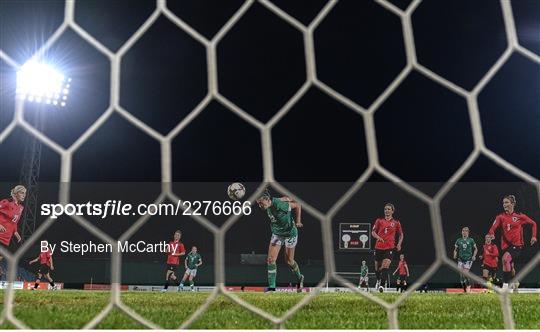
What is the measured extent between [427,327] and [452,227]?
6.20 metres

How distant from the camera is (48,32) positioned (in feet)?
25.9

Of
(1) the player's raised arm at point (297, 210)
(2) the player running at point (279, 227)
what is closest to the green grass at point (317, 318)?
(1) the player's raised arm at point (297, 210)

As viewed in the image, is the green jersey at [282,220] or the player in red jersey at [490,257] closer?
the green jersey at [282,220]

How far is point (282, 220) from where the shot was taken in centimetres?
278

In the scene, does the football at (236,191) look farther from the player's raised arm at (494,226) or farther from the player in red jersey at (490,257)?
the player's raised arm at (494,226)

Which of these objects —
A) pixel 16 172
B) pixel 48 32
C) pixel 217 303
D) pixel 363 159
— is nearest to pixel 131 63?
pixel 48 32

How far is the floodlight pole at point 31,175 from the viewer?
6938mm

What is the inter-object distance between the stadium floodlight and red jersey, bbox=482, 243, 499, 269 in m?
2.80

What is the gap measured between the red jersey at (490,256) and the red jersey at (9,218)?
2.74 m

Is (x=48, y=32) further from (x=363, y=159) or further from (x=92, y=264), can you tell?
(x=363, y=159)

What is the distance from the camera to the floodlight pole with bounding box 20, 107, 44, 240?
6938 mm

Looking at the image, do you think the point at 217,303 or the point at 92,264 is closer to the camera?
the point at 217,303

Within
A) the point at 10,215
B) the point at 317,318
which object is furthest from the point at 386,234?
the point at 317,318

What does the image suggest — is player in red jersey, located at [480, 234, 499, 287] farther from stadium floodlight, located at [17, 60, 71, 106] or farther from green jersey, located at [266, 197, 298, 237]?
stadium floodlight, located at [17, 60, 71, 106]
